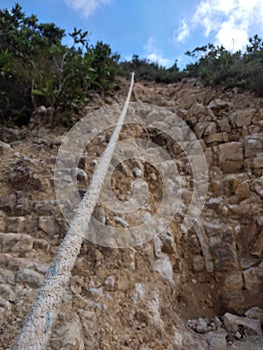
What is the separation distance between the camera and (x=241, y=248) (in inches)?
114

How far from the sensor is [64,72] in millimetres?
5004

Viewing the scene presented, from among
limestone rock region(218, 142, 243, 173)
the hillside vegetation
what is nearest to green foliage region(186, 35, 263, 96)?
the hillside vegetation

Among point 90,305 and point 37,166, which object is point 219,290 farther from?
point 37,166

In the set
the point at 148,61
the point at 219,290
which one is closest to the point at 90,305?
the point at 219,290

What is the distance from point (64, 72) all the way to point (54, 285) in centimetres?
429

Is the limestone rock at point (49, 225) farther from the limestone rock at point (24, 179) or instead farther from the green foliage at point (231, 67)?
the green foliage at point (231, 67)

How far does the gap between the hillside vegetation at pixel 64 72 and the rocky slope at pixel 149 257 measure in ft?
1.97

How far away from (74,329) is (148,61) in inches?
Answer: 358

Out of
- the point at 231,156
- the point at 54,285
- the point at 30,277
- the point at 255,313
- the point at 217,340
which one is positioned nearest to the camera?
the point at 54,285

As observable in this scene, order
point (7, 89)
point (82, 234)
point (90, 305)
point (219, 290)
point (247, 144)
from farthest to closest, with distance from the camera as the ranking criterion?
point (7, 89)
point (247, 144)
point (219, 290)
point (82, 234)
point (90, 305)

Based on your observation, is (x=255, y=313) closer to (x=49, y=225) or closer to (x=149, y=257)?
(x=149, y=257)

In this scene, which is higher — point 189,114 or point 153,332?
point 189,114

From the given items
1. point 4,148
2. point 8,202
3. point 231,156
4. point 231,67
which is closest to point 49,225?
point 8,202

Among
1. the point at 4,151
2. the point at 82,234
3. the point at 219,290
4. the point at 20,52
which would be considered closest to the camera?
the point at 82,234
